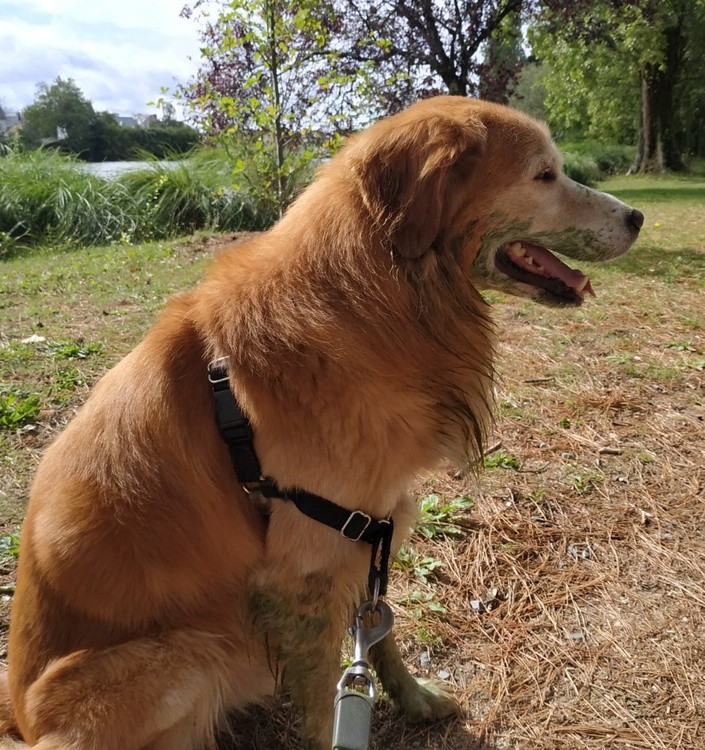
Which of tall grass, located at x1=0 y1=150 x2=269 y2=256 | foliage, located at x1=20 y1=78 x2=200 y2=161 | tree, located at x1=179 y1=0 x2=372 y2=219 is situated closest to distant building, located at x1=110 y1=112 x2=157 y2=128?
foliage, located at x1=20 y1=78 x2=200 y2=161

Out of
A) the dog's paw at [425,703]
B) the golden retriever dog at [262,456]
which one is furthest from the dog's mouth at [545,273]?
the dog's paw at [425,703]

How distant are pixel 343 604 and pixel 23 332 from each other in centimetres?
519

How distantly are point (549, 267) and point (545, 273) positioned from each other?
30 millimetres

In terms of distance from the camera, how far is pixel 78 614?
174cm

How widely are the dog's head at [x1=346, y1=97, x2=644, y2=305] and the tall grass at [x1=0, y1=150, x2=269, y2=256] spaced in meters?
9.69

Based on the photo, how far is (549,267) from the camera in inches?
88.1

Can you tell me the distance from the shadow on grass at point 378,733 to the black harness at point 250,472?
939 millimetres

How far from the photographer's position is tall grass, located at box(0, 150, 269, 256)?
11.5 meters

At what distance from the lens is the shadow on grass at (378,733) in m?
2.16

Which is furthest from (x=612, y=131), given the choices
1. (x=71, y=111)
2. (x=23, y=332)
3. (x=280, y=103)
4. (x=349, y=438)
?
(x=349, y=438)

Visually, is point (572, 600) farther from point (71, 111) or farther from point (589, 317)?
point (71, 111)

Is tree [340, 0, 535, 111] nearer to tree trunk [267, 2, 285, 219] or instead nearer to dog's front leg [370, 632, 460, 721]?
tree trunk [267, 2, 285, 219]

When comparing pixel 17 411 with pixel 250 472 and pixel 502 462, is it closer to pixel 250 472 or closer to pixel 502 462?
pixel 250 472

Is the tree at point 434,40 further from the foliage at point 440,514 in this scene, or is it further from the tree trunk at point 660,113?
the tree trunk at point 660,113
